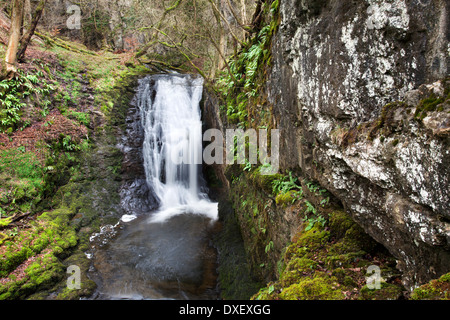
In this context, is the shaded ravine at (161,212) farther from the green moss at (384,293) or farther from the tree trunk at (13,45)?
the tree trunk at (13,45)

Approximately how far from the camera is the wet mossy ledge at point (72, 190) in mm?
6152

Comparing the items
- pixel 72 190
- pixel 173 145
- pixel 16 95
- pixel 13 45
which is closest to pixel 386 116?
pixel 72 190

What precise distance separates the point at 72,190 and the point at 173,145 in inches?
200

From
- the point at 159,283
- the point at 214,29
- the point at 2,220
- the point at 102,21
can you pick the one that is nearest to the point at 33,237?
the point at 2,220

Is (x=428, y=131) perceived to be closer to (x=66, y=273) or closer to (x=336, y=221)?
(x=336, y=221)

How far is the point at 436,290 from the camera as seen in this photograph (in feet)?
6.40

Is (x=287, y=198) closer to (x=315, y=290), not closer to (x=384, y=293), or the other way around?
(x=315, y=290)

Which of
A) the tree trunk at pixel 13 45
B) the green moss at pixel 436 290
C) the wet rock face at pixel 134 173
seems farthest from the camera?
the wet rock face at pixel 134 173

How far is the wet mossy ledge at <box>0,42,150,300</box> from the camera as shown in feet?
20.2

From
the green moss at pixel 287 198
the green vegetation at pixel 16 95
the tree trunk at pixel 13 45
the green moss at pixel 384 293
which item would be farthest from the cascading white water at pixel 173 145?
the green moss at pixel 384 293

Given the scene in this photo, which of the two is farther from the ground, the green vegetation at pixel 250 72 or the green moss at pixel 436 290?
the green vegetation at pixel 250 72

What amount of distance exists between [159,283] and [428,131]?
6.71 meters

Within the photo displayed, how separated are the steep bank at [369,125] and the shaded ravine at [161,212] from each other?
2963 millimetres

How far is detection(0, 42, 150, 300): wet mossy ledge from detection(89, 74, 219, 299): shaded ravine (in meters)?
0.52
